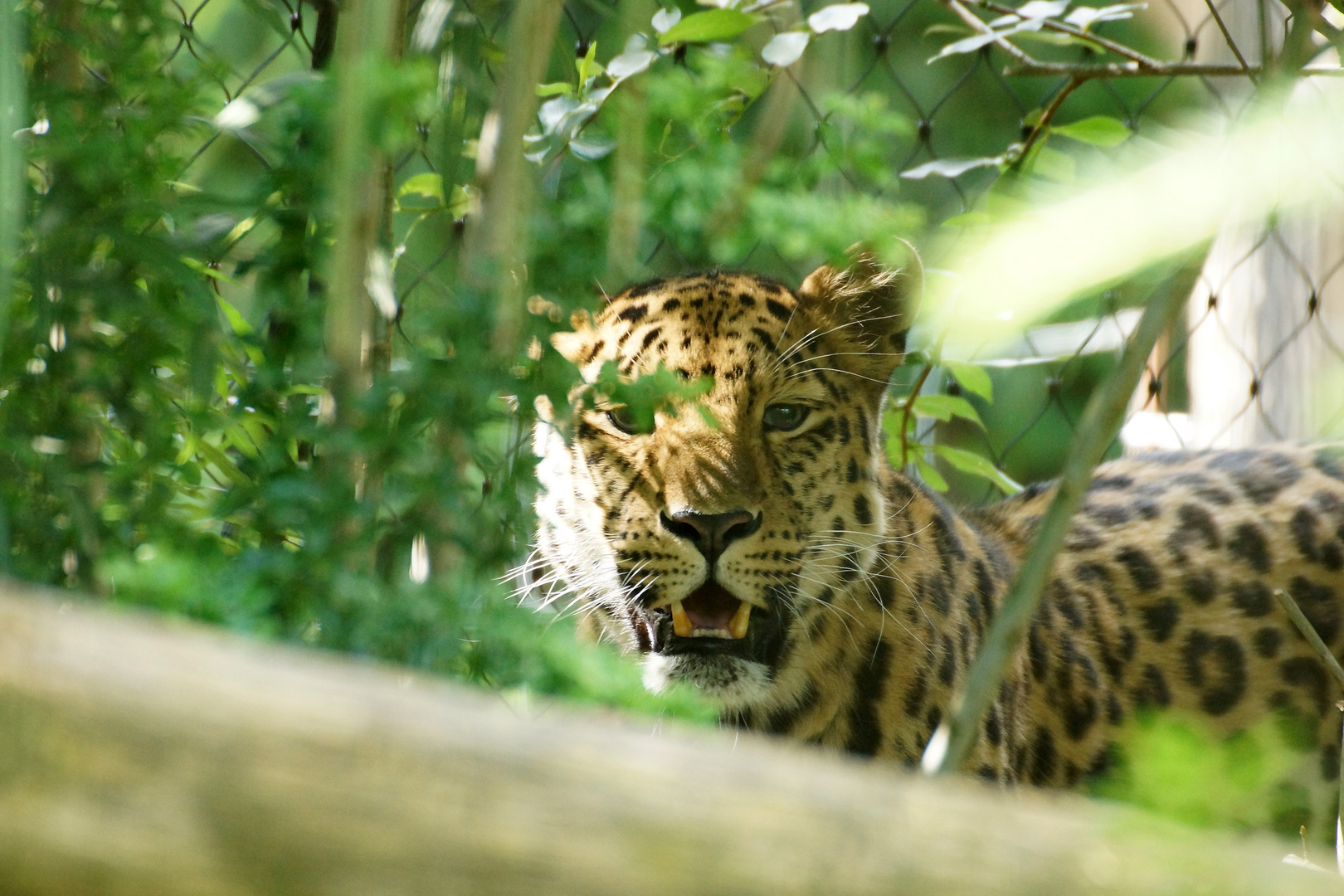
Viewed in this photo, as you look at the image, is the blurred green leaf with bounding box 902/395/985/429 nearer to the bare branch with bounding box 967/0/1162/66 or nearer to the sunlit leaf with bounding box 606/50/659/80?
the bare branch with bounding box 967/0/1162/66

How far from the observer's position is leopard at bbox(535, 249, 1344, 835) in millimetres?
1977

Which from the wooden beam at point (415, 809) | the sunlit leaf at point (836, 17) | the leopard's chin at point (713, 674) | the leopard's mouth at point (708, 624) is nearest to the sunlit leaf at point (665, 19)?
the sunlit leaf at point (836, 17)

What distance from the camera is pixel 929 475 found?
2.82 meters

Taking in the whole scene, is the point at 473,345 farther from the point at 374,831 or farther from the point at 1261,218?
the point at 1261,218

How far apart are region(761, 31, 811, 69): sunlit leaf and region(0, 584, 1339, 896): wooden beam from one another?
4.94ft

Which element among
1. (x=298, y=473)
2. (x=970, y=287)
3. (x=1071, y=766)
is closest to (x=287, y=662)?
(x=970, y=287)

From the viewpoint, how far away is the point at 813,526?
206cm

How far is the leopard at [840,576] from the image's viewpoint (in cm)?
198

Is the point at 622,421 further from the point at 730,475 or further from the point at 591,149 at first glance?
the point at 591,149


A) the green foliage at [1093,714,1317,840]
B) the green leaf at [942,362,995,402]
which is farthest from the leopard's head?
the green foliage at [1093,714,1317,840]

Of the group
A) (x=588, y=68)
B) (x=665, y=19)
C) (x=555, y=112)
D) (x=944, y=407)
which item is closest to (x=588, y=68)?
(x=588, y=68)

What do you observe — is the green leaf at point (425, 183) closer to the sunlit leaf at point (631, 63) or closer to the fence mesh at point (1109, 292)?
the fence mesh at point (1109, 292)

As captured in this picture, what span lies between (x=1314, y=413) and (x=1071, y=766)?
204 centimetres

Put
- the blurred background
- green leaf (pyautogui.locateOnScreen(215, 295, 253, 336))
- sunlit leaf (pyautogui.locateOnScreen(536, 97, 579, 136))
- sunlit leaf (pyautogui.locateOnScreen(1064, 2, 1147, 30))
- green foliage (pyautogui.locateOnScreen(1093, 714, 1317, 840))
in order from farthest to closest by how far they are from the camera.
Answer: sunlit leaf (pyautogui.locateOnScreen(1064, 2, 1147, 30)) → sunlit leaf (pyautogui.locateOnScreen(536, 97, 579, 136)) → green leaf (pyautogui.locateOnScreen(215, 295, 253, 336)) → the blurred background → green foliage (pyautogui.locateOnScreen(1093, 714, 1317, 840))
